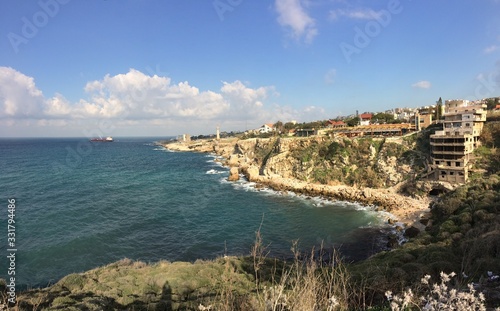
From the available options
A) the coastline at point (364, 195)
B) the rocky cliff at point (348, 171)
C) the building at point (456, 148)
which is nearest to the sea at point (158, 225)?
the coastline at point (364, 195)

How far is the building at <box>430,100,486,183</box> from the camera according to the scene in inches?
1412

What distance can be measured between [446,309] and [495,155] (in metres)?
46.0

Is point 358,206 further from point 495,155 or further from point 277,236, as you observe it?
point 495,155

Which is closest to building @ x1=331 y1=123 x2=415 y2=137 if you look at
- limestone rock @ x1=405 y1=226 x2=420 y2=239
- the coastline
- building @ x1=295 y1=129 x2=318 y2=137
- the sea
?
building @ x1=295 y1=129 x2=318 y2=137

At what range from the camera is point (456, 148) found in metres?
36.9

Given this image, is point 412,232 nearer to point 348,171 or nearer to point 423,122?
point 348,171

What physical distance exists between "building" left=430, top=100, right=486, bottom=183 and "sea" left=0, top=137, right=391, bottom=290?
13.1 m

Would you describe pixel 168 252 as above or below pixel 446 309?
below

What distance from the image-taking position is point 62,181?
4838 centimetres

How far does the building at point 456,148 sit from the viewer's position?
35875mm

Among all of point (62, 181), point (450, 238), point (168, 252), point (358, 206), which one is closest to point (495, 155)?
point (358, 206)

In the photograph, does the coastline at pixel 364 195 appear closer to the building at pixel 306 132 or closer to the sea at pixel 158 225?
the sea at pixel 158 225

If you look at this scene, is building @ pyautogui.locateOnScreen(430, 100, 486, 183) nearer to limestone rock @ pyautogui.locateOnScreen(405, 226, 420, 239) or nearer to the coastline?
the coastline

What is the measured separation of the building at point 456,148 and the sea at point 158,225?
13074 mm
